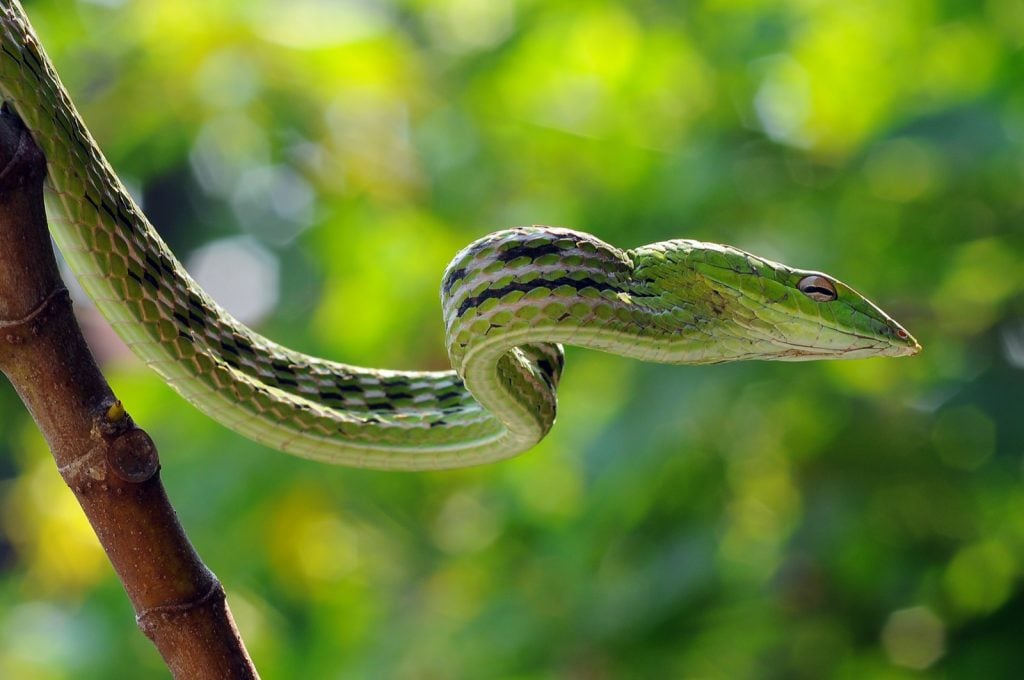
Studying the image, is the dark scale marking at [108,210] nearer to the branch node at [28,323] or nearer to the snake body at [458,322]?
the snake body at [458,322]

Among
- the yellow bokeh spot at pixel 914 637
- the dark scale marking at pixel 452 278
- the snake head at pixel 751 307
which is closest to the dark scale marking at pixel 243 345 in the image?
the dark scale marking at pixel 452 278

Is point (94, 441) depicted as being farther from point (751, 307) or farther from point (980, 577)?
Result: point (980, 577)

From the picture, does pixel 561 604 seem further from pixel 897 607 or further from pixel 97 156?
pixel 97 156

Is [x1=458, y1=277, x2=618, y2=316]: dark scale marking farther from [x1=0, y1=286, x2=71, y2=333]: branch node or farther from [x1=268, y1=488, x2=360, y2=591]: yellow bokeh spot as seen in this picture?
[x1=268, y1=488, x2=360, y2=591]: yellow bokeh spot

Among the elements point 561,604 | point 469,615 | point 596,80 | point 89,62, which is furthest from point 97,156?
point 89,62

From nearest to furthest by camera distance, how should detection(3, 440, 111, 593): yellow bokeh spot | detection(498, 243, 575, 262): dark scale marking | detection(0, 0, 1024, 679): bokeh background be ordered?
detection(498, 243, 575, 262): dark scale marking, detection(0, 0, 1024, 679): bokeh background, detection(3, 440, 111, 593): yellow bokeh spot

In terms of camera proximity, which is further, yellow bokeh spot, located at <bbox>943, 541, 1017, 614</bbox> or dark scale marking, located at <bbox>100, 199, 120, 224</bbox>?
yellow bokeh spot, located at <bbox>943, 541, 1017, 614</bbox>

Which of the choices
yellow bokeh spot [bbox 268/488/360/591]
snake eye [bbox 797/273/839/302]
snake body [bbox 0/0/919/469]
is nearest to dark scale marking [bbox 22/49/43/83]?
snake body [bbox 0/0/919/469]

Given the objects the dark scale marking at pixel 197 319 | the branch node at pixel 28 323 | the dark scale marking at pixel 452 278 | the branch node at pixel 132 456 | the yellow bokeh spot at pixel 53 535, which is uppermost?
the yellow bokeh spot at pixel 53 535
